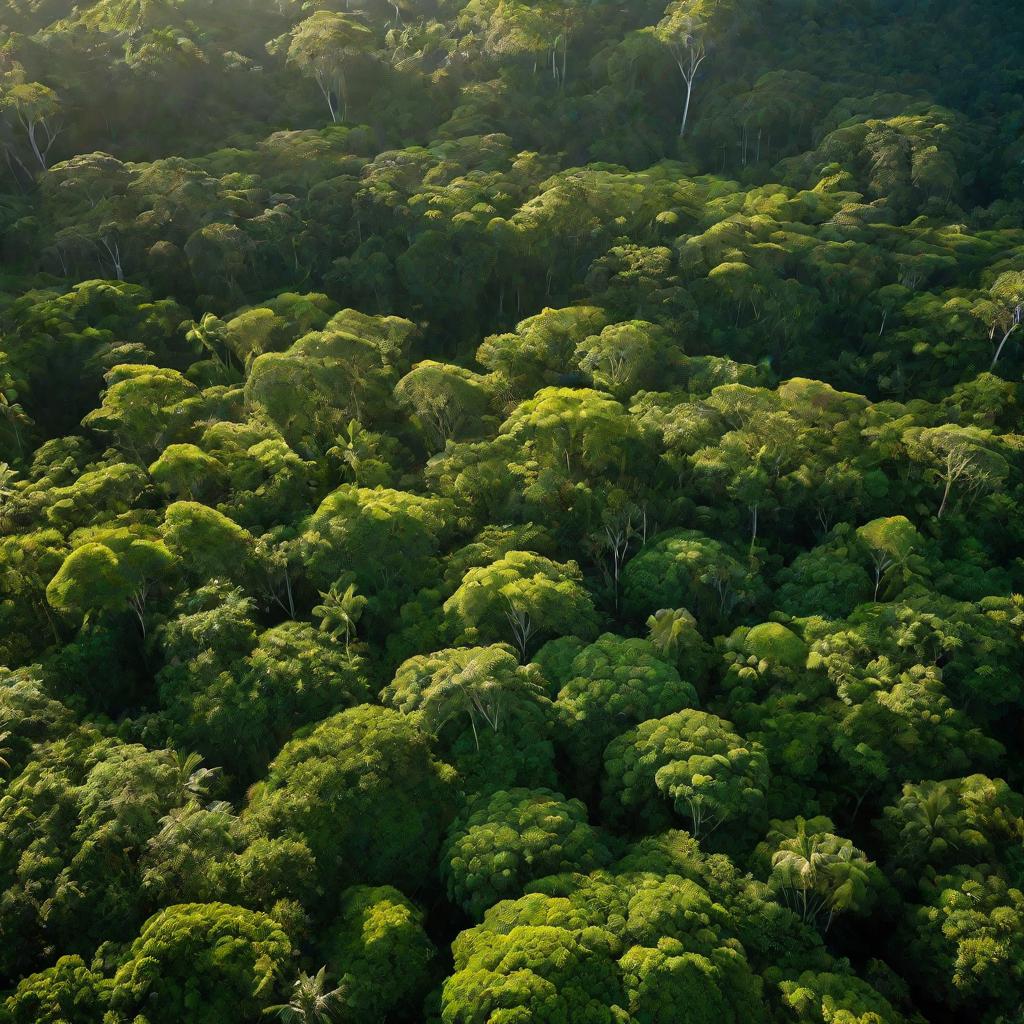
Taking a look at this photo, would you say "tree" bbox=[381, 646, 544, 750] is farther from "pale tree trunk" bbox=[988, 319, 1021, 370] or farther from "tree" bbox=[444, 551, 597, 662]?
"pale tree trunk" bbox=[988, 319, 1021, 370]

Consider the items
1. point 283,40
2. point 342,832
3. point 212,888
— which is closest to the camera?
point 212,888

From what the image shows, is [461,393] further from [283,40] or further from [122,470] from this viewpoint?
[283,40]

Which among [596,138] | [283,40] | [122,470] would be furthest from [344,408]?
[283,40]

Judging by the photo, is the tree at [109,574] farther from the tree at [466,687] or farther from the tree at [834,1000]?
the tree at [834,1000]

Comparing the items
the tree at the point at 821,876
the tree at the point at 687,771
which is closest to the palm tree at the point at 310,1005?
the tree at the point at 687,771

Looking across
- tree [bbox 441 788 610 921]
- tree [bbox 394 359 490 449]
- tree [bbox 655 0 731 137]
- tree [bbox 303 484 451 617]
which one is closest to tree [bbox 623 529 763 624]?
tree [bbox 303 484 451 617]

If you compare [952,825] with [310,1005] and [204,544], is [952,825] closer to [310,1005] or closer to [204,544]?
[310,1005]

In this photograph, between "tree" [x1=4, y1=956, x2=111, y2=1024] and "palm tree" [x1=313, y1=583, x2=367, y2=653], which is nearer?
"tree" [x1=4, y1=956, x2=111, y2=1024]
